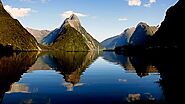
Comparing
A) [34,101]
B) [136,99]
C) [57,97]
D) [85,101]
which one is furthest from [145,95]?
[34,101]

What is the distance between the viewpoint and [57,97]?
3797cm

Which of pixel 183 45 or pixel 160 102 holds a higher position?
pixel 183 45

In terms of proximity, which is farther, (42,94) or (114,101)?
(42,94)

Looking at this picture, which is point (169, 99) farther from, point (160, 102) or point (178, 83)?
point (178, 83)

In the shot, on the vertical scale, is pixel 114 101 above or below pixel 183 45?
below

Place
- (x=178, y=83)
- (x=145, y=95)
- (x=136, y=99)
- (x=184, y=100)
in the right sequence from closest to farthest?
(x=184, y=100), (x=136, y=99), (x=145, y=95), (x=178, y=83)

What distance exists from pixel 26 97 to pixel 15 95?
2.35m

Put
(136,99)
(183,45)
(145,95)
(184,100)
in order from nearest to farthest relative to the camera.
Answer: (184,100) < (136,99) < (145,95) < (183,45)

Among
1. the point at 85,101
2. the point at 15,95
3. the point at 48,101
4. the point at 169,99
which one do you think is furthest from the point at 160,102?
the point at 15,95

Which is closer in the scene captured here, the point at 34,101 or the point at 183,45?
the point at 34,101

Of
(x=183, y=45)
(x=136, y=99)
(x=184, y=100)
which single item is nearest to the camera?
(x=184, y=100)

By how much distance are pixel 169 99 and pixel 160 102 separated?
6.26 feet

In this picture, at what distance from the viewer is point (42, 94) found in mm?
40438

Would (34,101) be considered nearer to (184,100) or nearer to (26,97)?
(26,97)
